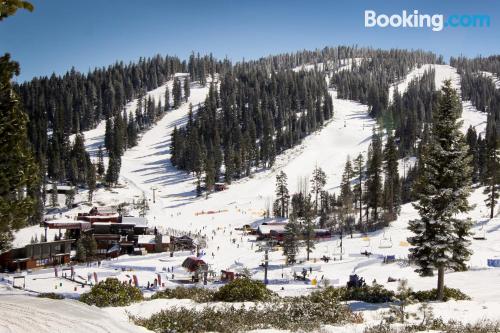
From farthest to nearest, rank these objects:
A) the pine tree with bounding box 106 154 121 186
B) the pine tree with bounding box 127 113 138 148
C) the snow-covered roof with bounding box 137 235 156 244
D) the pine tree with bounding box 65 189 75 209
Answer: the pine tree with bounding box 127 113 138 148
the pine tree with bounding box 106 154 121 186
the pine tree with bounding box 65 189 75 209
the snow-covered roof with bounding box 137 235 156 244

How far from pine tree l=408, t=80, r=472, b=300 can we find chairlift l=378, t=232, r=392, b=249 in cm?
3641

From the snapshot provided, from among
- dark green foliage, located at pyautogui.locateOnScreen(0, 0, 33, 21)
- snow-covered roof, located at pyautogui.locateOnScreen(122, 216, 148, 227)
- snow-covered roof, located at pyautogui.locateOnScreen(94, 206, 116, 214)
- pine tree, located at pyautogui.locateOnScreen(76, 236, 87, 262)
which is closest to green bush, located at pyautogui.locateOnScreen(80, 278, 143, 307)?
dark green foliage, located at pyautogui.locateOnScreen(0, 0, 33, 21)

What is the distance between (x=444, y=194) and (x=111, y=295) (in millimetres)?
17264

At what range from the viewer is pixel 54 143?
13238 cm

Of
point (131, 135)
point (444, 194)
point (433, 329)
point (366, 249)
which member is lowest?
point (366, 249)

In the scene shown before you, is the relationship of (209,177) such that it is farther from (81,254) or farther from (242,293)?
(242,293)

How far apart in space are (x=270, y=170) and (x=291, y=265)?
8038cm

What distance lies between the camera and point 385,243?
6050cm

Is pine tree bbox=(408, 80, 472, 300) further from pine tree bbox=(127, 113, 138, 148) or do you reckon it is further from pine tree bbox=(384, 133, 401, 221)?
pine tree bbox=(127, 113, 138, 148)

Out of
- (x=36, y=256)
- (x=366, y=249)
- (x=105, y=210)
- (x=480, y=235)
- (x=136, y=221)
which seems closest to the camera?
(x=480, y=235)

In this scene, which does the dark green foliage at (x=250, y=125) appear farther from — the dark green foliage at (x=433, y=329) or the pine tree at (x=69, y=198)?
the dark green foliage at (x=433, y=329)

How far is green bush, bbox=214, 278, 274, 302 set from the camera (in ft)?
58.2

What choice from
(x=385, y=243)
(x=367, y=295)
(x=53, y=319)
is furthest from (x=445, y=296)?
(x=385, y=243)

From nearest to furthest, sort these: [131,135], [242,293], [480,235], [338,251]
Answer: [242,293], [480,235], [338,251], [131,135]
